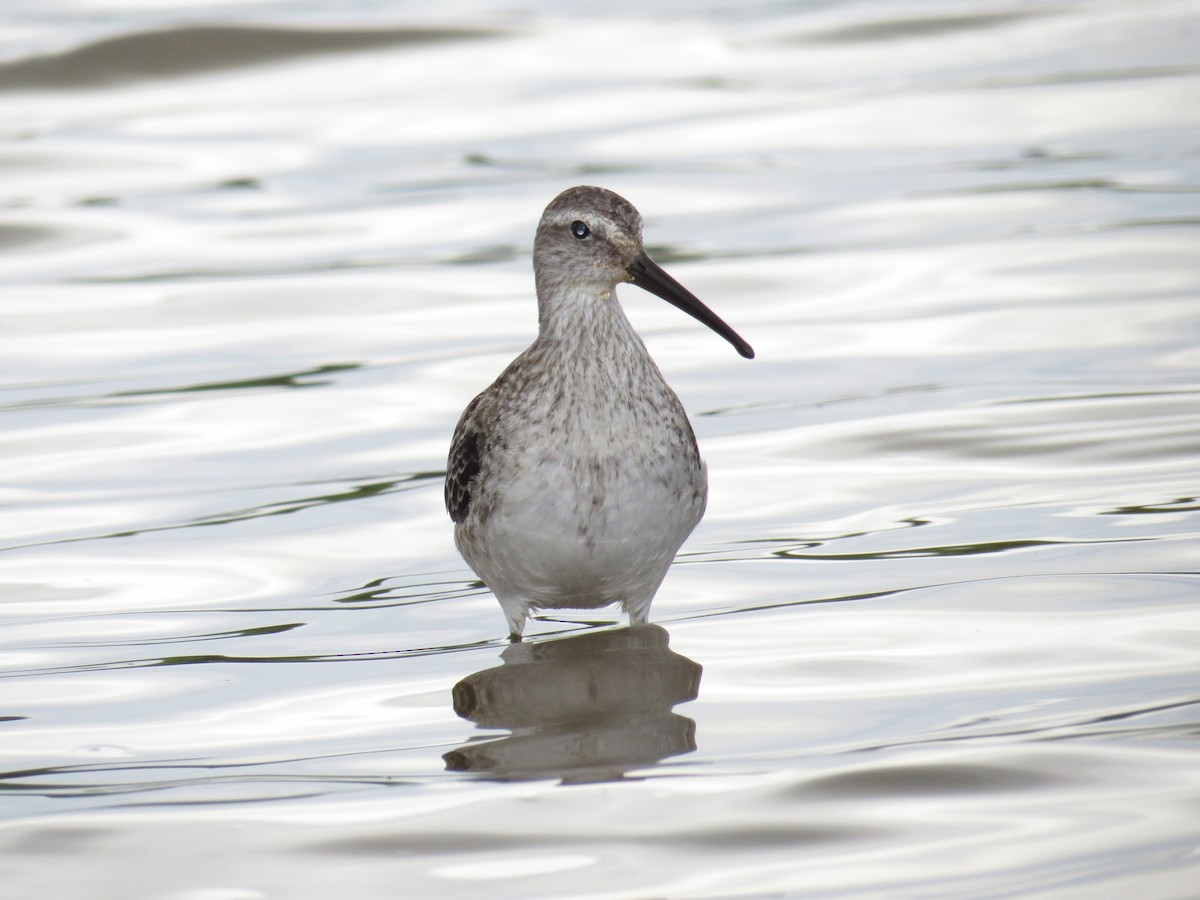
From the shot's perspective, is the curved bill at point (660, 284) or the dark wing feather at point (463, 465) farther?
the curved bill at point (660, 284)

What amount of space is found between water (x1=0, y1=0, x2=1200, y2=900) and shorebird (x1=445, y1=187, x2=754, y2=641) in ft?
1.41

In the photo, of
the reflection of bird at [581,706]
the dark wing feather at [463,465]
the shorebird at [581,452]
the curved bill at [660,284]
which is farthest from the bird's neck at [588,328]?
the reflection of bird at [581,706]

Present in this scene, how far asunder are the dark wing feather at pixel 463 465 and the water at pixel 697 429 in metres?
0.59

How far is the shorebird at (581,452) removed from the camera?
7469 mm

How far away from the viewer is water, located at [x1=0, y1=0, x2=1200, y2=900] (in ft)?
20.0

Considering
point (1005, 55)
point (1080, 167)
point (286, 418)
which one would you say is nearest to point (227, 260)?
point (286, 418)

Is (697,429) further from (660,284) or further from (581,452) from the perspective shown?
(581,452)

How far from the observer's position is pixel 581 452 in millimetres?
7504

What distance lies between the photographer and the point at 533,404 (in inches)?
304

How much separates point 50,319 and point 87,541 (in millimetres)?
4838

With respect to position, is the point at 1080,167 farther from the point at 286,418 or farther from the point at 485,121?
the point at 286,418

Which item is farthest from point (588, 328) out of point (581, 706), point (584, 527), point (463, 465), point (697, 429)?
point (697, 429)

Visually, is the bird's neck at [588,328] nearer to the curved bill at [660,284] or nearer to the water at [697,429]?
the curved bill at [660,284]

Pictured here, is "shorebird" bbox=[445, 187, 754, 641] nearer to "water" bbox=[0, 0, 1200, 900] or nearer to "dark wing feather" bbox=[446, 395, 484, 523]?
"dark wing feather" bbox=[446, 395, 484, 523]
